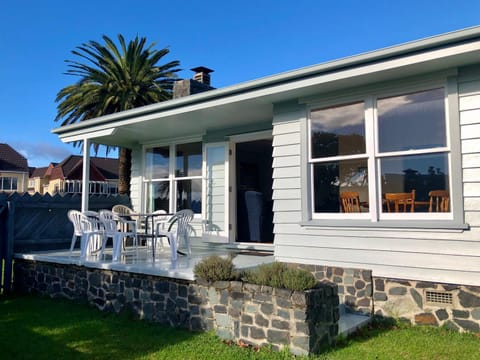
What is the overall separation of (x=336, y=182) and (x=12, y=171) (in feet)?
124

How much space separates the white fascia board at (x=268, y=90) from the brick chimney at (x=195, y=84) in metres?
1.43

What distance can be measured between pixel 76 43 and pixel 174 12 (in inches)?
137

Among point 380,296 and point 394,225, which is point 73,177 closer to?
point 380,296

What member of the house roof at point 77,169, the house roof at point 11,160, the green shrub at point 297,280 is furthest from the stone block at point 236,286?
the house roof at point 11,160

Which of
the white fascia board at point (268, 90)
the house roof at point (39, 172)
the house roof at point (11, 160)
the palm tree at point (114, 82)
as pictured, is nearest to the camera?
the white fascia board at point (268, 90)

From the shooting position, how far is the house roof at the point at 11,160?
116 feet

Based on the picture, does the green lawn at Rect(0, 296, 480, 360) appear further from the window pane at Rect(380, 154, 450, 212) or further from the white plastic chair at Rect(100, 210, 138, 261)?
the window pane at Rect(380, 154, 450, 212)

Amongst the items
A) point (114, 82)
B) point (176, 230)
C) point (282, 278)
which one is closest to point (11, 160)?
point (114, 82)

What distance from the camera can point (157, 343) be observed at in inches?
160

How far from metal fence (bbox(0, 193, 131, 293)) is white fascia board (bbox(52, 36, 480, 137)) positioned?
1578 mm

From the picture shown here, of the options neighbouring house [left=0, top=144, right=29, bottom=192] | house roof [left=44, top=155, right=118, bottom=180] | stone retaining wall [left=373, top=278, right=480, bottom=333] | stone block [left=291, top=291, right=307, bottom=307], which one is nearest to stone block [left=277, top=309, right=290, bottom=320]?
stone block [left=291, top=291, right=307, bottom=307]

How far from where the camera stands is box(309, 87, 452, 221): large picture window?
4.45 meters

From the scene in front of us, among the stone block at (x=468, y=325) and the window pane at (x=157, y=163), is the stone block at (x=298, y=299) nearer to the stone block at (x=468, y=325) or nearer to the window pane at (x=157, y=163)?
the stone block at (x=468, y=325)

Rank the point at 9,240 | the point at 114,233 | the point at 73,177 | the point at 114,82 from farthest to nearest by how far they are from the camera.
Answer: the point at 73,177 < the point at 114,82 < the point at 9,240 < the point at 114,233
